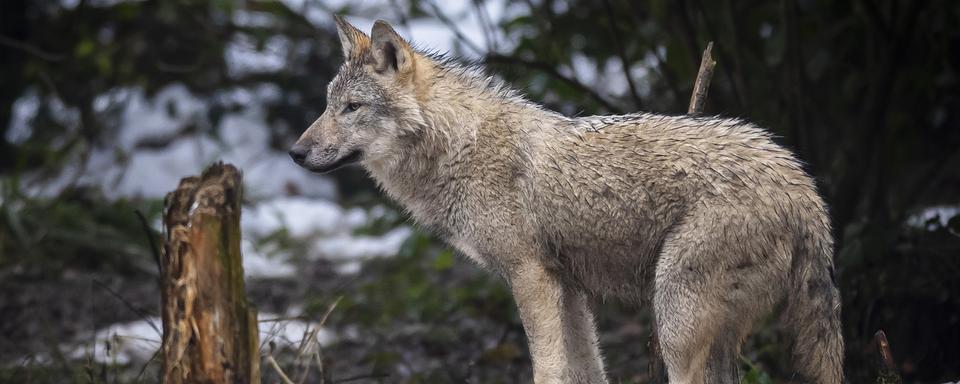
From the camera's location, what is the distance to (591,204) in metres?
4.52

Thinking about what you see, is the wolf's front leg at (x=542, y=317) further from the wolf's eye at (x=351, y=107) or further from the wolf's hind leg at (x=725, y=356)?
the wolf's eye at (x=351, y=107)

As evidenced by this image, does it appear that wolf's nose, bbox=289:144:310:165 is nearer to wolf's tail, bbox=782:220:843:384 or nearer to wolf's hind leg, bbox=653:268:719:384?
wolf's hind leg, bbox=653:268:719:384

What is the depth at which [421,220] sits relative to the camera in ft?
16.5

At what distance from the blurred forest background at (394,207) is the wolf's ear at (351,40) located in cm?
57

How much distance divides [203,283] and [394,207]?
372 centimetres

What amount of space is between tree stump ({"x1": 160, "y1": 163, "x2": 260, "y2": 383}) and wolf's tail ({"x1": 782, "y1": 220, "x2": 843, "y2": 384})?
2.21 m

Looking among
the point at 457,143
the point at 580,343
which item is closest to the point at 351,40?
the point at 457,143

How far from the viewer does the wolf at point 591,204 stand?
4.19m

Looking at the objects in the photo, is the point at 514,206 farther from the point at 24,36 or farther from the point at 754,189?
the point at 24,36

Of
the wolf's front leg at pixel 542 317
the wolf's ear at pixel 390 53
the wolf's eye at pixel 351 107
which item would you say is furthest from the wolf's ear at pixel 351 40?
the wolf's front leg at pixel 542 317

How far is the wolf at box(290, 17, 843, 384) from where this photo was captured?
4.19 metres

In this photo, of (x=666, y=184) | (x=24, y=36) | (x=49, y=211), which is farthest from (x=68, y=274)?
(x=666, y=184)

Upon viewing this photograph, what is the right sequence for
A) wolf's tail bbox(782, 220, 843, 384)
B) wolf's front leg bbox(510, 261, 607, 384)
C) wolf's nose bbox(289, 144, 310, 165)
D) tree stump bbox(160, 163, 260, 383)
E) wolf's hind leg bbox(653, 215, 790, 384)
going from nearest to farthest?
tree stump bbox(160, 163, 260, 383)
wolf's hind leg bbox(653, 215, 790, 384)
wolf's tail bbox(782, 220, 843, 384)
wolf's front leg bbox(510, 261, 607, 384)
wolf's nose bbox(289, 144, 310, 165)

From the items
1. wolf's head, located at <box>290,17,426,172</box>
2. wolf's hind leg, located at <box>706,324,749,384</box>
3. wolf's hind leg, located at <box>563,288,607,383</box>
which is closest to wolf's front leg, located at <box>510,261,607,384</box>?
wolf's hind leg, located at <box>563,288,607,383</box>
